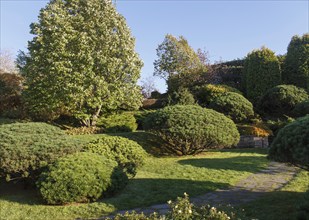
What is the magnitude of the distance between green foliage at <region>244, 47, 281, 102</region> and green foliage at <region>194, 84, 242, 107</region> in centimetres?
116

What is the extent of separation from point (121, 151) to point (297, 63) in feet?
53.2

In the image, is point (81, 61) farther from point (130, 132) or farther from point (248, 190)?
point (248, 190)

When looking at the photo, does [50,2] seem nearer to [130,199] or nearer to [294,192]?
[130,199]

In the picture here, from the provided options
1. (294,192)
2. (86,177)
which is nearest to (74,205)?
(86,177)

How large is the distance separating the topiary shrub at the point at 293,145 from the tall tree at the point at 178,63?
18.9m

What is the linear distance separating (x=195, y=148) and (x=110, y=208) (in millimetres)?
6180

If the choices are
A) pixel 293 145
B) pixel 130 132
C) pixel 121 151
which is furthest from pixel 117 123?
pixel 293 145

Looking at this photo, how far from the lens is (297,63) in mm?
20562

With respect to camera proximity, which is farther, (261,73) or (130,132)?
(261,73)

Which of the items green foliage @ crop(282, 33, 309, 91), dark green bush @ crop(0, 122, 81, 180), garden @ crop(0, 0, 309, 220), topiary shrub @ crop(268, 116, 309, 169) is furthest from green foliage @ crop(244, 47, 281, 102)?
dark green bush @ crop(0, 122, 81, 180)

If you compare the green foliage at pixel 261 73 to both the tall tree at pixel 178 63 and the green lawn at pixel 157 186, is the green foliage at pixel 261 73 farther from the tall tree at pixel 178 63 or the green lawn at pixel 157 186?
the green lawn at pixel 157 186

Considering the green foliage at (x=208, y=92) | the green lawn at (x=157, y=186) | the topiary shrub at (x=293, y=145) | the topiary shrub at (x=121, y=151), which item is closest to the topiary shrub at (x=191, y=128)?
the green lawn at (x=157, y=186)

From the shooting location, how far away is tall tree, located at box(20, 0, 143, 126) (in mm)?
15414

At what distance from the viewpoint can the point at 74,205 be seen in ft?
21.2
